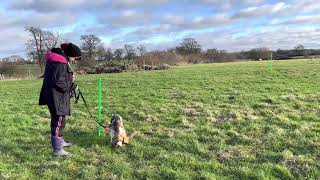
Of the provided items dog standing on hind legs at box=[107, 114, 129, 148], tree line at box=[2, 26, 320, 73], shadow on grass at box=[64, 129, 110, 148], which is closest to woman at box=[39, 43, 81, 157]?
shadow on grass at box=[64, 129, 110, 148]

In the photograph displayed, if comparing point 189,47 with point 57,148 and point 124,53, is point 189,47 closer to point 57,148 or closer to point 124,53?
point 124,53

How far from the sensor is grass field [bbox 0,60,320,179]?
679cm

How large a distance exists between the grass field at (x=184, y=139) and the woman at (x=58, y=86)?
49 centimetres

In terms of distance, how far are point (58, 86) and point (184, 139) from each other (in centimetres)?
279

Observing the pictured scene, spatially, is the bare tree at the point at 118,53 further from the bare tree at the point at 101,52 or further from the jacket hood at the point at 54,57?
the jacket hood at the point at 54,57

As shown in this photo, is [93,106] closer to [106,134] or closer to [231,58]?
[106,134]

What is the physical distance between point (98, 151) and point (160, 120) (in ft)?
8.90

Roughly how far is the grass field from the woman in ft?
1.60

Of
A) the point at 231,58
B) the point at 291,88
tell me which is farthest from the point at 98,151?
the point at 231,58

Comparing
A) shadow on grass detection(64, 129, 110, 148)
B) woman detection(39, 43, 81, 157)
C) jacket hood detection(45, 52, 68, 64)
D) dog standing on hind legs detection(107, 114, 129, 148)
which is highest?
jacket hood detection(45, 52, 68, 64)

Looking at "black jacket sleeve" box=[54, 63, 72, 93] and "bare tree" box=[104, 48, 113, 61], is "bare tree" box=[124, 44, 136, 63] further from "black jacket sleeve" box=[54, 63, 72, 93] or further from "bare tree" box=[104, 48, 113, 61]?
"black jacket sleeve" box=[54, 63, 72, 93]

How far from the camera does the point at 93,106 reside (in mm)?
13500

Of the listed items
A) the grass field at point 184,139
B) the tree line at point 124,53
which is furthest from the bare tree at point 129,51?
the grass field at point 184,139

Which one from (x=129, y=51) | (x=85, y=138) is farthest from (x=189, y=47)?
(x=85, y=138)
